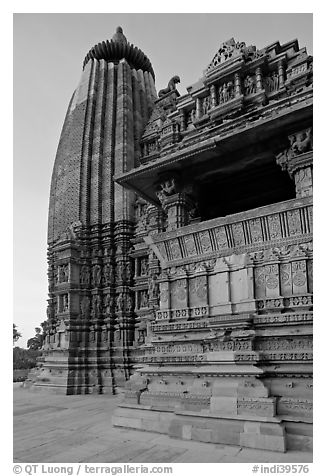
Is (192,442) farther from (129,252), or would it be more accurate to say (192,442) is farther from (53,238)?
(53,238)

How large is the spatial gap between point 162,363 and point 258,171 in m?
5.32

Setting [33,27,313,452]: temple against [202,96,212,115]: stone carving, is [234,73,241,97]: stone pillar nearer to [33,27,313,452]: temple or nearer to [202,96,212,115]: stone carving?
[33,27,313,452]: temple

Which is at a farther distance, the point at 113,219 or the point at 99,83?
the point at 99,83

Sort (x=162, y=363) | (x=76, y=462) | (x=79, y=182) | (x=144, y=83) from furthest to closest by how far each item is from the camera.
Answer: (x=144, y=83) → (x=79, y=182) → (x=162, y=363) → (x=76, y=462)

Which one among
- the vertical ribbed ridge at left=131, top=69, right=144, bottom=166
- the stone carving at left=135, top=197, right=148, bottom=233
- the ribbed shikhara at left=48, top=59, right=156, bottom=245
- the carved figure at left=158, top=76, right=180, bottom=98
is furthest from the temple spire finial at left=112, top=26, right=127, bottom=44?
the stone carving at left=135, top=197, right=148, bottom=233

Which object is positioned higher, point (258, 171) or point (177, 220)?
point (258, 171)

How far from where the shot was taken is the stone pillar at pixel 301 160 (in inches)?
296

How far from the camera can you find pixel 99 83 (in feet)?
67.6

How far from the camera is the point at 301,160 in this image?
25.1 ft

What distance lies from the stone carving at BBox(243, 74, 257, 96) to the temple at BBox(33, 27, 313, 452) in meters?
0.03

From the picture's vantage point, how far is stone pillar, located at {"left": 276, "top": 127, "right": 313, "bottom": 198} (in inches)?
296

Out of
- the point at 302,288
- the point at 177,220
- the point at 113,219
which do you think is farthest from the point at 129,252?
the point at 302,288

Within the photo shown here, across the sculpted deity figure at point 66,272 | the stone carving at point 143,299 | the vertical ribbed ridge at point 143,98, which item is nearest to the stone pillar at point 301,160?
the stone carving at point 143,299

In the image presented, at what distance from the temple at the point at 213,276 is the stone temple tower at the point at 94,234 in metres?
0.08
